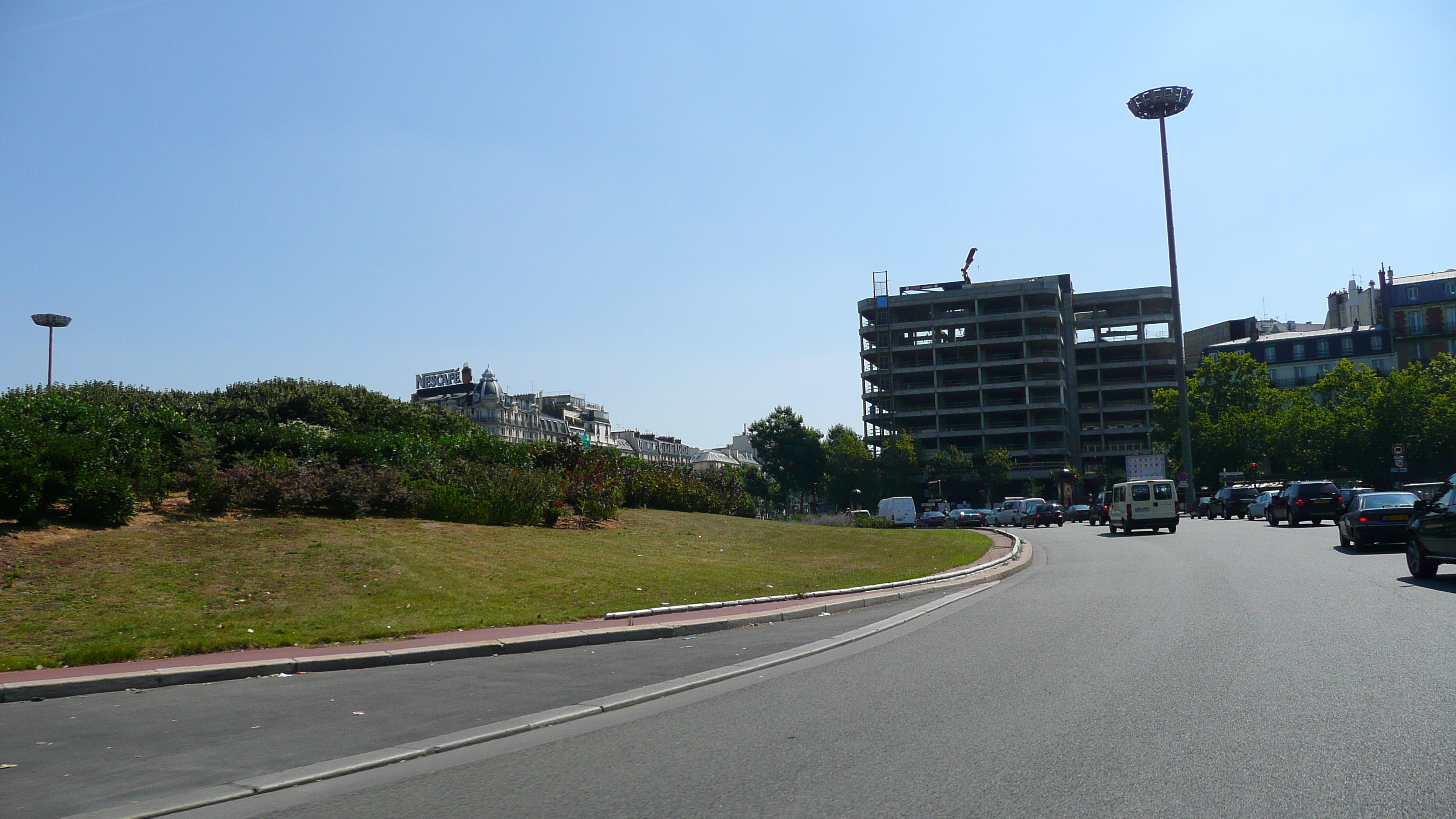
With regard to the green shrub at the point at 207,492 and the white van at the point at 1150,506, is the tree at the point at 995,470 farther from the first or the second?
the green shrub at the point at 207,492

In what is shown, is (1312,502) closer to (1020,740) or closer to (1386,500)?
(1386,500)

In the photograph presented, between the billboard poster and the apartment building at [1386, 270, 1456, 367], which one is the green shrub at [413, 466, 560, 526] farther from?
A: the apartment building at [1386, 270, 1456, 367]

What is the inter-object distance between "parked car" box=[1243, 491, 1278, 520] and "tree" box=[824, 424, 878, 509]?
150 feet

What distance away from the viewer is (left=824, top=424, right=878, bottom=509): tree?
3669 inches

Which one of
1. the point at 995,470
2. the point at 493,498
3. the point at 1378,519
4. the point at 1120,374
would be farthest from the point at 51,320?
the point at 1120,374

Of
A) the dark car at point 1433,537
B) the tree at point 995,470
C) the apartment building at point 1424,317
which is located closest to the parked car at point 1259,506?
the dark car at point 1433,537

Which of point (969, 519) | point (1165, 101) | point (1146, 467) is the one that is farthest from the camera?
point (1165, 101)

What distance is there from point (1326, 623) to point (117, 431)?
18646mm

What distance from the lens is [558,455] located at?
27609mm

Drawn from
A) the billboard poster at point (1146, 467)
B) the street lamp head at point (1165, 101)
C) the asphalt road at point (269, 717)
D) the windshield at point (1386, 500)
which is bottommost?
the asphalt road at point (269, 717)

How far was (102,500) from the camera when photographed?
14.0 metres

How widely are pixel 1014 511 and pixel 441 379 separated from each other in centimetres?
10062

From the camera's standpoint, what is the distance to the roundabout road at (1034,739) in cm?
472

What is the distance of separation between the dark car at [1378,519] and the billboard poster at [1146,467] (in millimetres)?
38330
